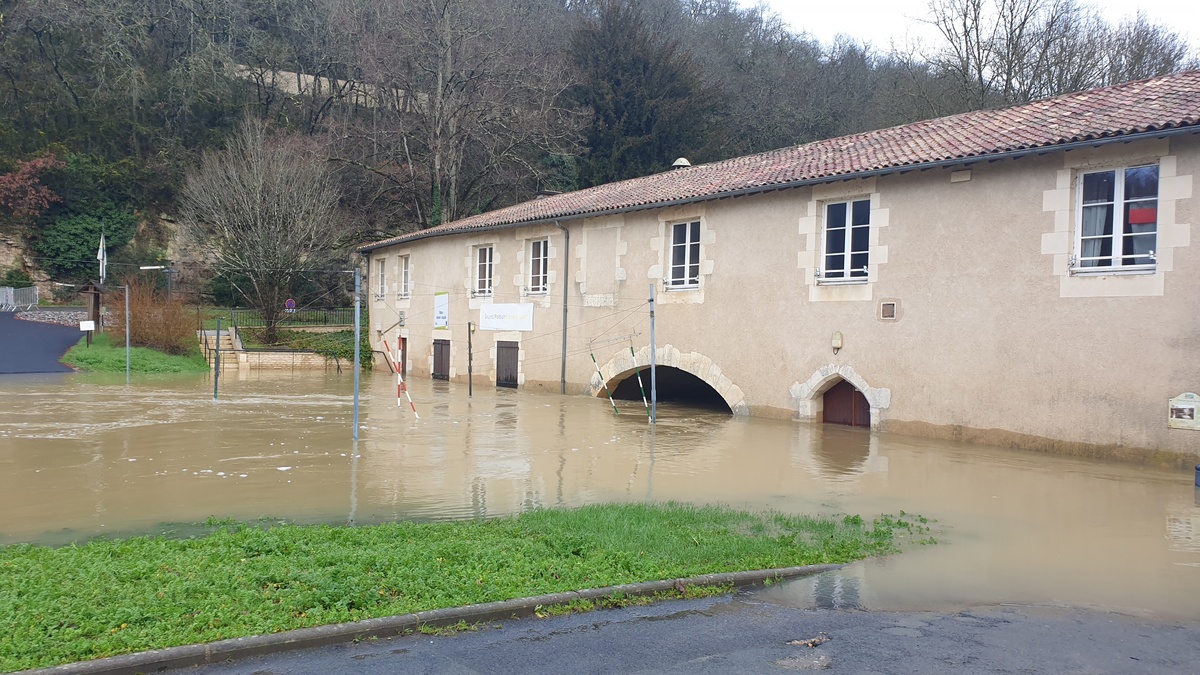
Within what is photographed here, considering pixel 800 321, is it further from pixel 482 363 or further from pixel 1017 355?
pixel 482 363

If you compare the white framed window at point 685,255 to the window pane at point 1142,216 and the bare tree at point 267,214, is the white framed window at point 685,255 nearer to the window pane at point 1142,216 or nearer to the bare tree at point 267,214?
the window pane at point 1142,216

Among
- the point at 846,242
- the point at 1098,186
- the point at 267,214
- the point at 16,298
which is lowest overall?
the point at 16,298

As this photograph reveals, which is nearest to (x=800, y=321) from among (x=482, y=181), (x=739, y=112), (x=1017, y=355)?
(x=1017, y=355)

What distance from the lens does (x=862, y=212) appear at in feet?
55.3

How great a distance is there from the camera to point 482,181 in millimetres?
42031

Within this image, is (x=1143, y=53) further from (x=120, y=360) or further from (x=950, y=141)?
(x=120, y=360)

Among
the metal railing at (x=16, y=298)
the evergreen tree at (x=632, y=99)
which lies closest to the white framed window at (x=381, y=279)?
the metal railing at (x=16, y=298)

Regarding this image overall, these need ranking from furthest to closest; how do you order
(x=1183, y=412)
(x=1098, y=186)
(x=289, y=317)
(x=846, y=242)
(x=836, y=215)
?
(x=289, y=317)
(x=836, y=215)
(x=846, y=242)
(x=1098, y=186)
(x=1183, y=412)

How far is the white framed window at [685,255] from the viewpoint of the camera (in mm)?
20453

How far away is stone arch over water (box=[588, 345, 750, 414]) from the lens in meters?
19.1

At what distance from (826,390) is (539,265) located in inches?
401

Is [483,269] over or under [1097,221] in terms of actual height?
under

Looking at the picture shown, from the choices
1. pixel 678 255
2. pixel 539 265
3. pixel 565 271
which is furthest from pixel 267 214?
pixel 678 255

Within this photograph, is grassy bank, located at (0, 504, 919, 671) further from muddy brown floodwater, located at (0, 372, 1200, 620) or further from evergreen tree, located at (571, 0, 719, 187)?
evergreen tree, located at (571, 0, 719, 187)
